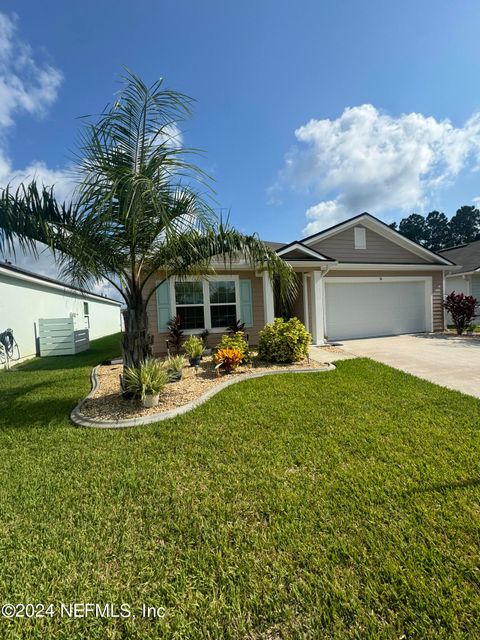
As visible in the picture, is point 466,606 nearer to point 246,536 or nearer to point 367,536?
point 367,536

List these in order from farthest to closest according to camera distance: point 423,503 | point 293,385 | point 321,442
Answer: point 293,385 → point 321,442 → point 423,503

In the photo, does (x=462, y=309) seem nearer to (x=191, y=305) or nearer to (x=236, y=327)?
(x=236, y=327)

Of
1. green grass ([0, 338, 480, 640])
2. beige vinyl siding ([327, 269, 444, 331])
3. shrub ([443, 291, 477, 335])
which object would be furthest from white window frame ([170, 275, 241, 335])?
shrub ([443, 291, 477, 335])

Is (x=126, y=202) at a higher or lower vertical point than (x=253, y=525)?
higher

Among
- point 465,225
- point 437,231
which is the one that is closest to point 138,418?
point 437,231

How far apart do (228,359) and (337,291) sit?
288 inches

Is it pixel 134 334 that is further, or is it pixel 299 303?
pixel 299 303

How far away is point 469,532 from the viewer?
2064 mm

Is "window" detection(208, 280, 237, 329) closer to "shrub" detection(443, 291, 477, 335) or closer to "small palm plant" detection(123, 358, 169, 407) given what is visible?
"small palm plant" detection(123, 358, 169, 407)

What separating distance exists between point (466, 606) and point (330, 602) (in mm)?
756

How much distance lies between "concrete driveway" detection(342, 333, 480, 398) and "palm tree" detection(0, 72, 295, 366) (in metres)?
5.53

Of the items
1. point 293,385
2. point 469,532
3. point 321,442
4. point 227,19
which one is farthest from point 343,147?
point 469,532

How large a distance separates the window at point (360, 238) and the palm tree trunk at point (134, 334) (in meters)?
10.7

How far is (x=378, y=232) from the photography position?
1293 cm
